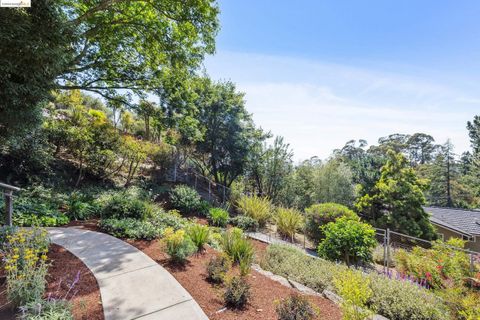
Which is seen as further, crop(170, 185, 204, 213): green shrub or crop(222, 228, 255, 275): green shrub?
crop(170, 185, 204, 213): green shrub

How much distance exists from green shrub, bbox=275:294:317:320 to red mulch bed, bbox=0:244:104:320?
72.1 inches

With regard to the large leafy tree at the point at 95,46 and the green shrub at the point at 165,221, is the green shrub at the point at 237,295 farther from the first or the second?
the large leafy tree at the point at 95,46

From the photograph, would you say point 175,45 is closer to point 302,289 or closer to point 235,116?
point 235,116

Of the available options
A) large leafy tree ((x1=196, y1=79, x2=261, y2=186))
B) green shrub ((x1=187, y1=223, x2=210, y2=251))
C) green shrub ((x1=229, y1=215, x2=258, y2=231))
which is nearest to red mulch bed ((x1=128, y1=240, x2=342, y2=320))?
green shrub ((x1=187, y1=223, x2=210, y2=251))

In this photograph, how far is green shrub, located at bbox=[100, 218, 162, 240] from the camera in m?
4.64

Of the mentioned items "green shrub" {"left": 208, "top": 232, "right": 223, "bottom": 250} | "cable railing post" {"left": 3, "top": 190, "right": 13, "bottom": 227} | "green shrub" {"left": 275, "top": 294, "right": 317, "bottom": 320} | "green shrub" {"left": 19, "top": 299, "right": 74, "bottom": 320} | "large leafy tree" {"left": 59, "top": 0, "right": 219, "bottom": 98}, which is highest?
"large leafy tree" {"left": 59, "top": 0, "right": 219, "bottom": 98}

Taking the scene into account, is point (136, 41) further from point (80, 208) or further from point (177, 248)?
point (177, 248)

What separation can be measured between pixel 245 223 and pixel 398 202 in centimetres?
742

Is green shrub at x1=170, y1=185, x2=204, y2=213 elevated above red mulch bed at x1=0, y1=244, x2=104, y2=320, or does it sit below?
above

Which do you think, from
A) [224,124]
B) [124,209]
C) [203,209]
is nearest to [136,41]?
[224,124]

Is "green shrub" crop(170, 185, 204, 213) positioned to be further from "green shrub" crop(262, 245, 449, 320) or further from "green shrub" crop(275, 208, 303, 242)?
"green shrub" crop(262, 245, 449, 320)

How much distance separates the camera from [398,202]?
10.2 m

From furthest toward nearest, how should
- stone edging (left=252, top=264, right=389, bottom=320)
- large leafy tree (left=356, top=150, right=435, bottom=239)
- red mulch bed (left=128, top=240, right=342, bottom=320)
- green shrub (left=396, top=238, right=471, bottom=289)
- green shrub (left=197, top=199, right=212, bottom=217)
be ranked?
large leafy tree (left=356, top=150, right=435, bottom=239) → green shrub (left=197, top=199, right=212, bottom=217) → green shrub (left=396, top=238, right=471, bottom=289) → stone edging (left=252, top=264, right=389, bottom=320) → red mulch bed (left=128, top=240, right=342, bottom=320)

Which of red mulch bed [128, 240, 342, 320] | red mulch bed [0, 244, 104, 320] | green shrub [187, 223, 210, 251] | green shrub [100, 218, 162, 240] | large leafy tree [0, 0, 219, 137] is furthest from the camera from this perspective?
green shrub [100, 218, 162, 240]
